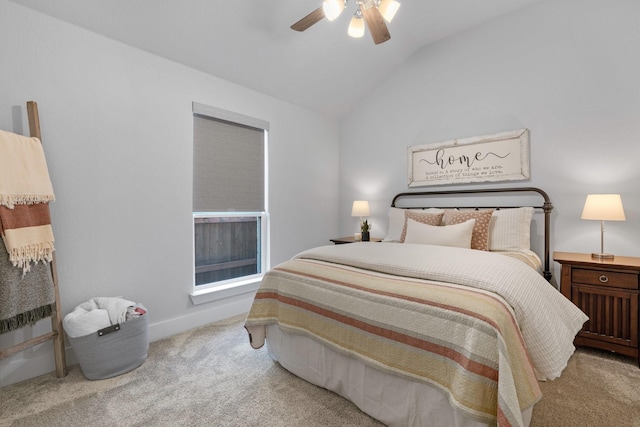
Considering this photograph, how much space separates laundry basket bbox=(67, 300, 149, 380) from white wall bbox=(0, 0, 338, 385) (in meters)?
0.37

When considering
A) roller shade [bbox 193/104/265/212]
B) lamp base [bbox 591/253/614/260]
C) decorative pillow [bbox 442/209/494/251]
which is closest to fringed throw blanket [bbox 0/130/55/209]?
roller shade [bbox 193/104/265/212]

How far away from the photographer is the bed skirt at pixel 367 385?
4.46 feet

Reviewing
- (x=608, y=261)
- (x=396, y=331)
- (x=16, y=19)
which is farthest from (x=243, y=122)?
(x=608, y=261)

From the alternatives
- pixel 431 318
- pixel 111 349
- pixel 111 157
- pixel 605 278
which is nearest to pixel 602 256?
pixel 605 278

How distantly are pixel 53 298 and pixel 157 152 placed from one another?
131cm

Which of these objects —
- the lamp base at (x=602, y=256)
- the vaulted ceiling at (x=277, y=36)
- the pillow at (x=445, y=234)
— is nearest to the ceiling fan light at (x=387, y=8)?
the vaulted ceiling at (x=277, y=36)

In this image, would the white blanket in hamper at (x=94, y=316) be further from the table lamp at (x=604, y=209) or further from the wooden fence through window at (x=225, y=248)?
the table lamp at (x=604, y=209)

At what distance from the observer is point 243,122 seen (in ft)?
10.4

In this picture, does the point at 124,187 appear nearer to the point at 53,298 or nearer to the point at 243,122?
the point at 53,298

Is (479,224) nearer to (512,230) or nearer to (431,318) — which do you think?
(512,230)

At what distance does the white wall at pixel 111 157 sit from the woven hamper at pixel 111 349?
0.37m

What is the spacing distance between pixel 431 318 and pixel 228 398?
1.30 meters

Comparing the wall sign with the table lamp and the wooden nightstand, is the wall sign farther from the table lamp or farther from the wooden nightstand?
the wooden nightstand

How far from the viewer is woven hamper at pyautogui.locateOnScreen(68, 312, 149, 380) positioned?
6.39 feet
